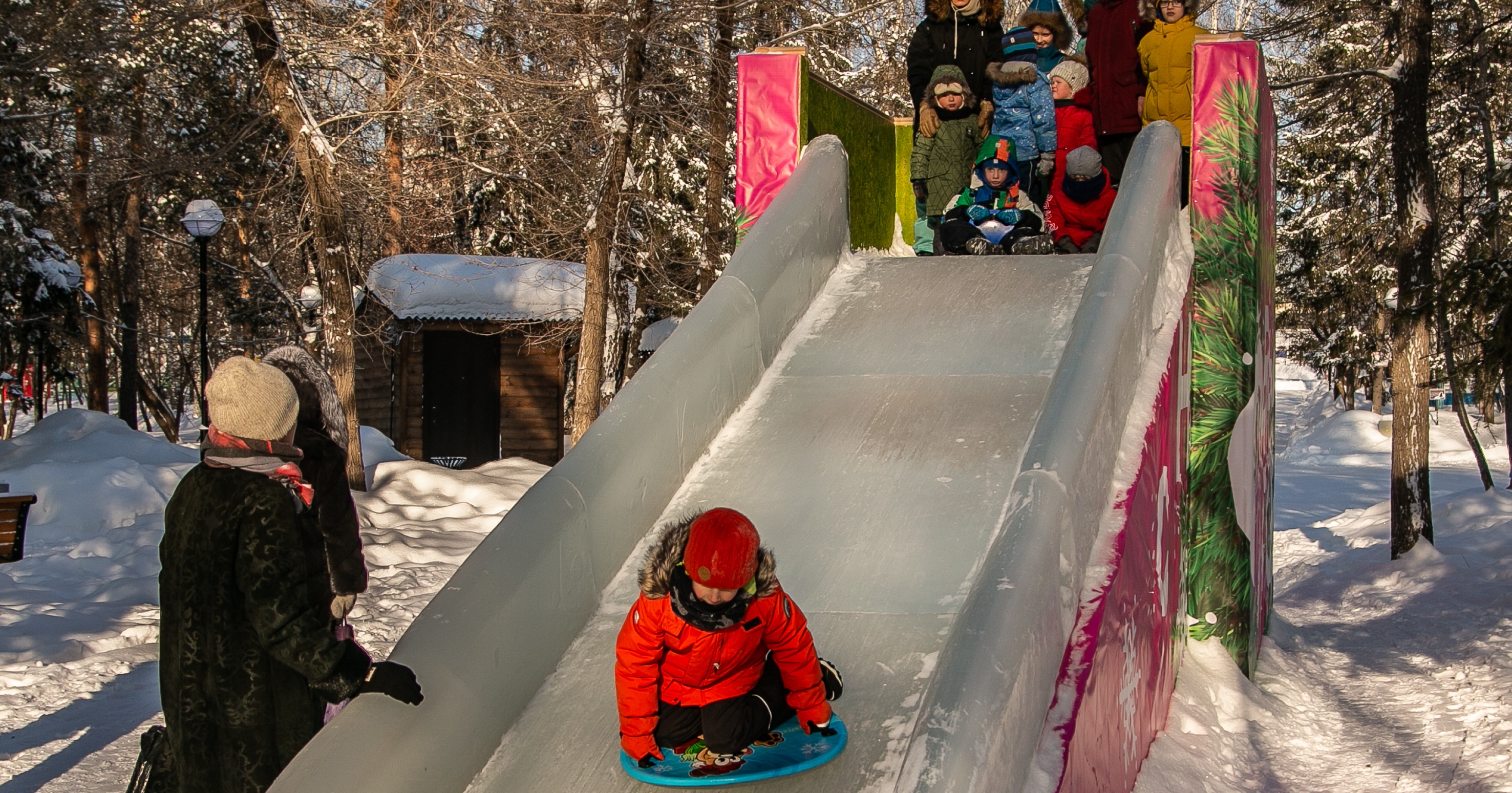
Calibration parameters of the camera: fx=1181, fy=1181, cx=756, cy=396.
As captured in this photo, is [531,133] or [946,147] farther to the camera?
[531,133]

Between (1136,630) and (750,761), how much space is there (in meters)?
1.92

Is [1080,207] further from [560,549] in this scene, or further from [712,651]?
[712,651]

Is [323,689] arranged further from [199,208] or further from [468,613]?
[199,208]

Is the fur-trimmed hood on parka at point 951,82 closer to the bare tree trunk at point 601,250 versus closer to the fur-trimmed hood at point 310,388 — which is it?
the fur-trimmed hood at point 310,388

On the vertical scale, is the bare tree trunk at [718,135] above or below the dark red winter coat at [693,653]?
above

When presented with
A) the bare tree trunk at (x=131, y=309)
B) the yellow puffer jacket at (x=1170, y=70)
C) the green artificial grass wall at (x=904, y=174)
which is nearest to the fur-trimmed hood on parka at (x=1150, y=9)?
the yellow puffer jacket at (x=1170, y=70)

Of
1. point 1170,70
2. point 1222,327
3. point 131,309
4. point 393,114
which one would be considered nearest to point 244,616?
point 1222,327

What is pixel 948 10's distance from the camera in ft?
25.8

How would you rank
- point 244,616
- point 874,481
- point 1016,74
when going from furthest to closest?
point 1016,74 → point 874,481 → point 244,616

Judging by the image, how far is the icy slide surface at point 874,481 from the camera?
339cm

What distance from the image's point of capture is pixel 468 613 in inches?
135

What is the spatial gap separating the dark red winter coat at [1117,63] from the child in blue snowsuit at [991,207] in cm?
A: 63

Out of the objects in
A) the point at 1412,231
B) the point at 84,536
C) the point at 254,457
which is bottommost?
the point at 84,536

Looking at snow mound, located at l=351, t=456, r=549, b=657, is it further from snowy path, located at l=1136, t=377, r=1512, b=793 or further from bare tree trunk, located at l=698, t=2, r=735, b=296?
snowy path, located at l=1136, t=377, r=1512, b=793
